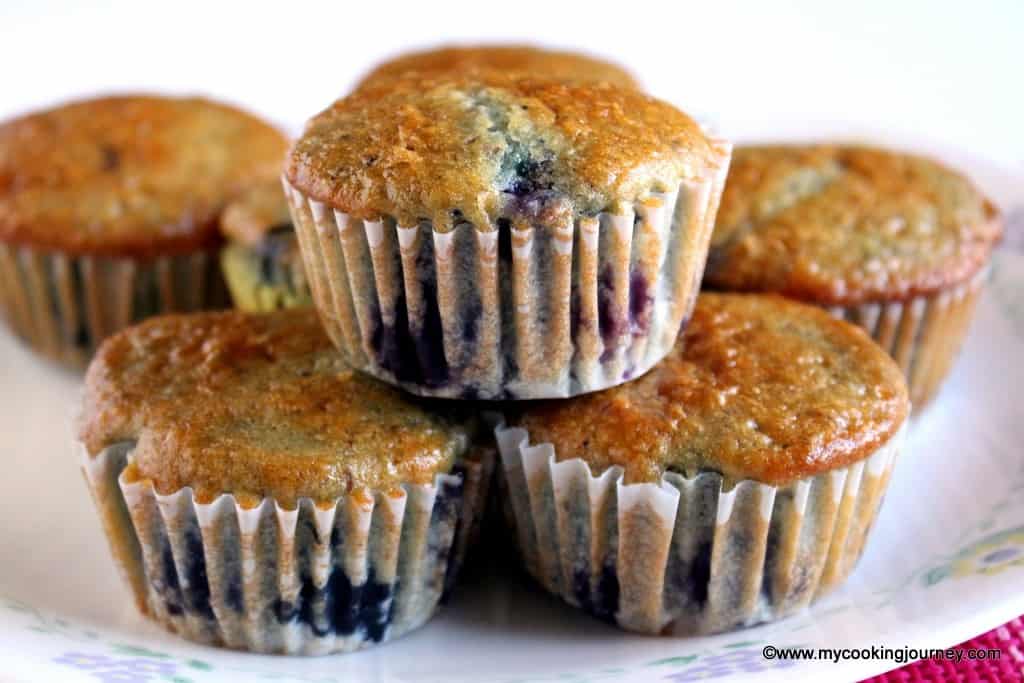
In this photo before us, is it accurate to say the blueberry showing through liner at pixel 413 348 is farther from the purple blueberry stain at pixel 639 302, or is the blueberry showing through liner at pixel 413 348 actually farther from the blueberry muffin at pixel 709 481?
the purple blueberry stain at pixel 639 302

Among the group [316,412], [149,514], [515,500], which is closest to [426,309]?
[316,412]

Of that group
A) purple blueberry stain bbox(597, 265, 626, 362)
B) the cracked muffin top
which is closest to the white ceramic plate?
purple blueberry stain bbox(597, 265, 626, 362)

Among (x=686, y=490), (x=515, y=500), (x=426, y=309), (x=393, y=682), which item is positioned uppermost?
(x=426, y=309)

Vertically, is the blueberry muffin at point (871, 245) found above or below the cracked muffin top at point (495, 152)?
below

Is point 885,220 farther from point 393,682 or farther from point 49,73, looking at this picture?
point 49,73

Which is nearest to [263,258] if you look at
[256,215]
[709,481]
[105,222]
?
[256,215]

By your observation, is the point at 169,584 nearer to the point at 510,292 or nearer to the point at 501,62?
the point at 510,292

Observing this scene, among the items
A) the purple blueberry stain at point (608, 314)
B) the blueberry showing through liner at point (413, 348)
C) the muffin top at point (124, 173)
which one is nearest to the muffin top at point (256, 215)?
the muffin top at point (124, 173)
